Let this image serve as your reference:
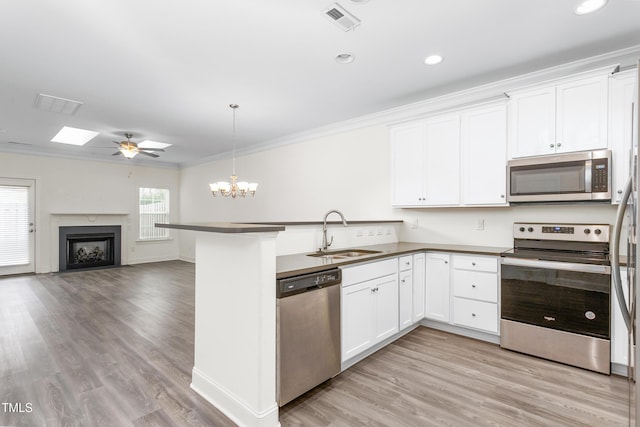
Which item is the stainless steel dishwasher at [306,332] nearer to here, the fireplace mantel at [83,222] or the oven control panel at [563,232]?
the oven control panel at [563,232]

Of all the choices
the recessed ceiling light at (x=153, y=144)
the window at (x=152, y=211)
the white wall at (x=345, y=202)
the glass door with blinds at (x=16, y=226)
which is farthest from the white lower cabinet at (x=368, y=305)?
the glass door with blinds at (x=16, y=226)

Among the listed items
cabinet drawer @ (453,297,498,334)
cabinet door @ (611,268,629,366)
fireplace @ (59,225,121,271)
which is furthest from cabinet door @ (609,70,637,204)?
fireplace @ (59,225,121,271)

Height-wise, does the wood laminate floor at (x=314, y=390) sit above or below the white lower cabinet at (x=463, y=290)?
below

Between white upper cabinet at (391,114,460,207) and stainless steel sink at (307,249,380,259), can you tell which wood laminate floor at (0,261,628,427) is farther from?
white upper cabinet at (391,114,460,207)

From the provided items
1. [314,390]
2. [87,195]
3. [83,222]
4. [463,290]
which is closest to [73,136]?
[87,195]

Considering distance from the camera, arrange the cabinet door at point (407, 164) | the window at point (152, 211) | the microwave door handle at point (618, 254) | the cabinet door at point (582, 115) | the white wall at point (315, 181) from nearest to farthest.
Answer: the microwave door handle at point (618, 254)
the cabinet door at point (582, 115)
the cabinet door at point (407, 164)
the white wall at point (315, 181)
the window at point (152, 211)

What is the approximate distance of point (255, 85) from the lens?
3666mm

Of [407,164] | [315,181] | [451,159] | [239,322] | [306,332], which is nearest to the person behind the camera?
[239,322]

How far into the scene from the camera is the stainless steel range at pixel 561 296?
2.51 m

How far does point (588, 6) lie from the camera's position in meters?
2.30

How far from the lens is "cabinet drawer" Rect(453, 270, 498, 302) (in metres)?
3.06

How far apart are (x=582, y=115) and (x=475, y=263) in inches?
63.2

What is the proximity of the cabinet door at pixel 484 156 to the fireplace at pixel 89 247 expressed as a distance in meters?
8.05

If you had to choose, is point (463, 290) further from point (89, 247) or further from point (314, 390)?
point (89, 247)
